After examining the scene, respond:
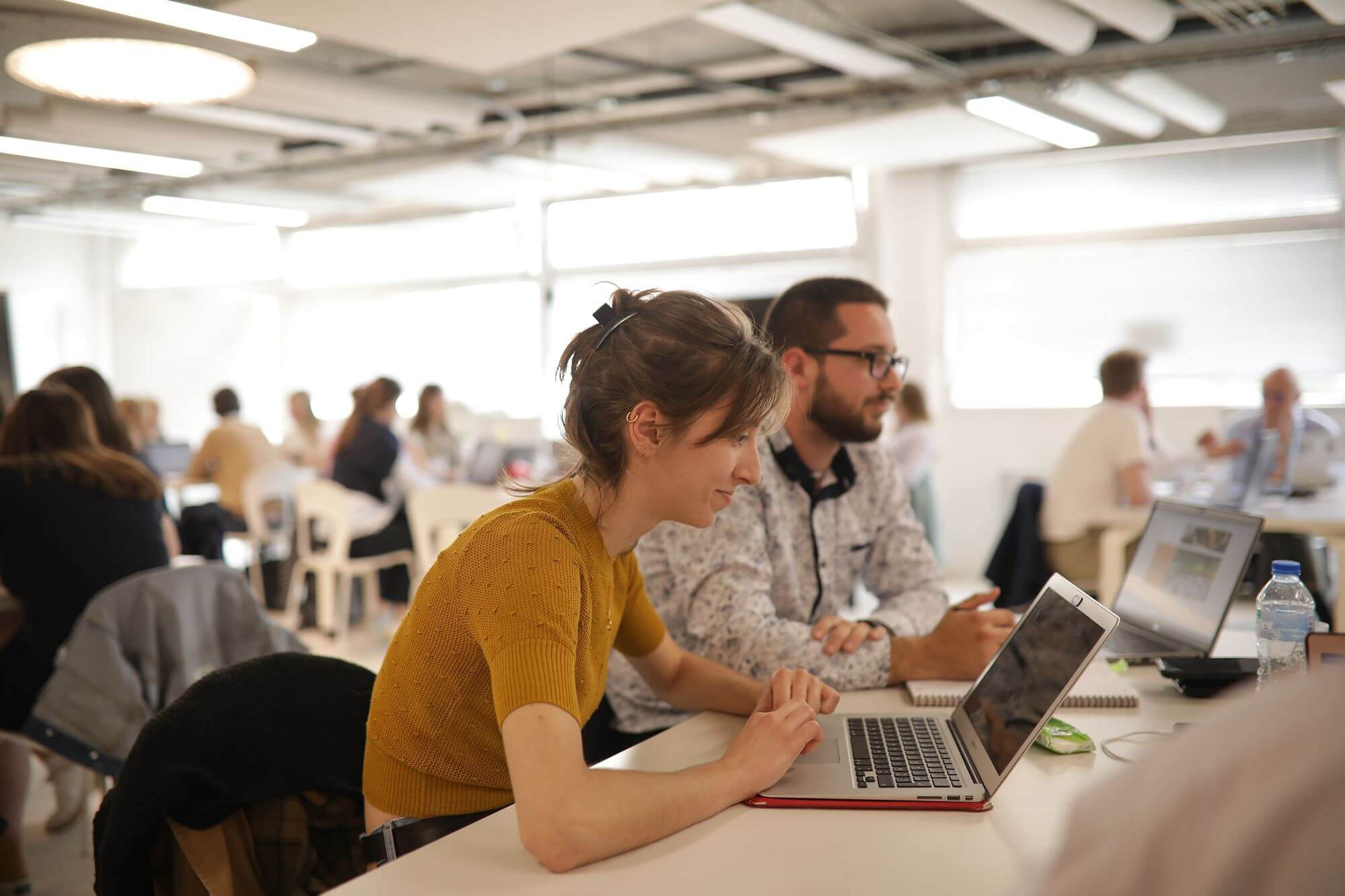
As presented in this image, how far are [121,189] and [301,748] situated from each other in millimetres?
9416

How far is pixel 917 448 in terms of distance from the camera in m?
5.78

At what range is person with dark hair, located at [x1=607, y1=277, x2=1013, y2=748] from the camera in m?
1.79

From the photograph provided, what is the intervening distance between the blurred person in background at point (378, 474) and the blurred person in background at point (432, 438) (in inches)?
53.2

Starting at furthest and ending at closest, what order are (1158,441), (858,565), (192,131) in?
1. (192,131)
2. (1158,441)
3. (858,565)

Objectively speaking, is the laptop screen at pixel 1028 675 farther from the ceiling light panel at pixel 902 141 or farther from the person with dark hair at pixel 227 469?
the person with dark hair at pixel 227 469

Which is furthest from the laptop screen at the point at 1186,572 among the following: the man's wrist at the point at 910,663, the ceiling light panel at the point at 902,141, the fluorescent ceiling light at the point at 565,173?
the fluorescent ceiling light at the point at 565,173

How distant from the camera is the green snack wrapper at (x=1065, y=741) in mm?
1480

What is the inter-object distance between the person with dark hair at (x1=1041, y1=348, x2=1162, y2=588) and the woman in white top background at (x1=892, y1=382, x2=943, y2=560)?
1247 millimetres

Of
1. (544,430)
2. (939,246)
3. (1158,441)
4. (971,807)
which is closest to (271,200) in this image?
(544,430)

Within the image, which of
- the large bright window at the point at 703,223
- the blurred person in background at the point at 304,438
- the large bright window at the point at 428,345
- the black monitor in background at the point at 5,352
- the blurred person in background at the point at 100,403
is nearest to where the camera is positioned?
the blurred person in background at the point at 100,403

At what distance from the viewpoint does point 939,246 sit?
7.74 m

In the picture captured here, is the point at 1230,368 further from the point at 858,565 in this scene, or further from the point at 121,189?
the point at 121,189

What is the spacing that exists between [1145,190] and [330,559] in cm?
562

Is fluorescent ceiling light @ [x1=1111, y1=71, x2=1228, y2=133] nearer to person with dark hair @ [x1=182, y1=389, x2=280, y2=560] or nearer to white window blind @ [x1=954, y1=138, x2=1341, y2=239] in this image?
white window blind @ [x1=954, y1=138, x2=1341, y2=239]
